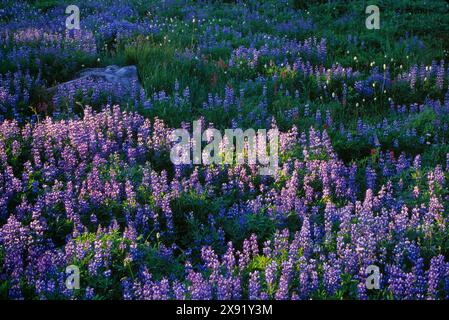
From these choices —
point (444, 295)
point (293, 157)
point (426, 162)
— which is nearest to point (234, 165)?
point (293, 157)

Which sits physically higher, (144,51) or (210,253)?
(144,51)

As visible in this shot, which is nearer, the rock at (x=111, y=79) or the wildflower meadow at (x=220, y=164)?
the wildflower meadow at (x=220, y=164)

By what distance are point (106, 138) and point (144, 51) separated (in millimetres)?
3131

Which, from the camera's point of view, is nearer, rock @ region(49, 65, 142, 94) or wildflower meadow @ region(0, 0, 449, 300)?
wildflower meadow @ region(0, 0, 449, 300)

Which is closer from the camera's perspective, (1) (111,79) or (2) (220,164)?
(2) (220,164)

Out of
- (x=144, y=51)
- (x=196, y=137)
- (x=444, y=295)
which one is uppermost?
(x=144, y=51)

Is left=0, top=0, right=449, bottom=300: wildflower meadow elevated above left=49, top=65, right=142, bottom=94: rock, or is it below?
below

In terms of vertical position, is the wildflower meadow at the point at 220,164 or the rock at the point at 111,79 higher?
the rock at the point at 111,79

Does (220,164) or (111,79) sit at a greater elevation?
(111,79)

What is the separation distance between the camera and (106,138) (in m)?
6.59

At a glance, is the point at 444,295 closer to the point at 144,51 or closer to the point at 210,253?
the point at 210,253

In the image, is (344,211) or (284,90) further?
(284,90)
